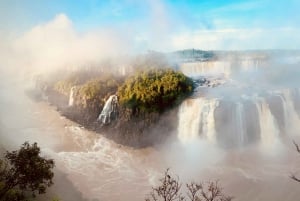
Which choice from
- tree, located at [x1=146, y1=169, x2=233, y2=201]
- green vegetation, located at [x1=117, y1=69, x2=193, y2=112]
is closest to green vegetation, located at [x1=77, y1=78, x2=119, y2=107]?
green vegetation, located at [x1=117, y1=69, x2=193, y2=112]

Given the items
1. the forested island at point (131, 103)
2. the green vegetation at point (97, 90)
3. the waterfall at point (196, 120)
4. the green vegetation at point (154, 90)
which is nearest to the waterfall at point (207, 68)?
the forested island at point (131, 103)

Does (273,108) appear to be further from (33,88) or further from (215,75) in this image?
(33,88)

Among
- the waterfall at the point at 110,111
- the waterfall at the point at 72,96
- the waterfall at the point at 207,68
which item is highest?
the waterfall at the point at 207,68

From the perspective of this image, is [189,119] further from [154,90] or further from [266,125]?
[266,125]

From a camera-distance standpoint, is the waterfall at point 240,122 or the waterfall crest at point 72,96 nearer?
the waterfall at point 240,122

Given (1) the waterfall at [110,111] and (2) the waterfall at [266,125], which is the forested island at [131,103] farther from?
(2) the waterfall at [266,125]

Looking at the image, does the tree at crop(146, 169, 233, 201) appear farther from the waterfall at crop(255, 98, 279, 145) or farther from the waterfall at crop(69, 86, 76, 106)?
the waterfall at crop(69, 86, 76, 106)

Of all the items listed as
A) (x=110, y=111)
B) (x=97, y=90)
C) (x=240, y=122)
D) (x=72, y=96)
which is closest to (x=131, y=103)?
(x=110, y=111)
